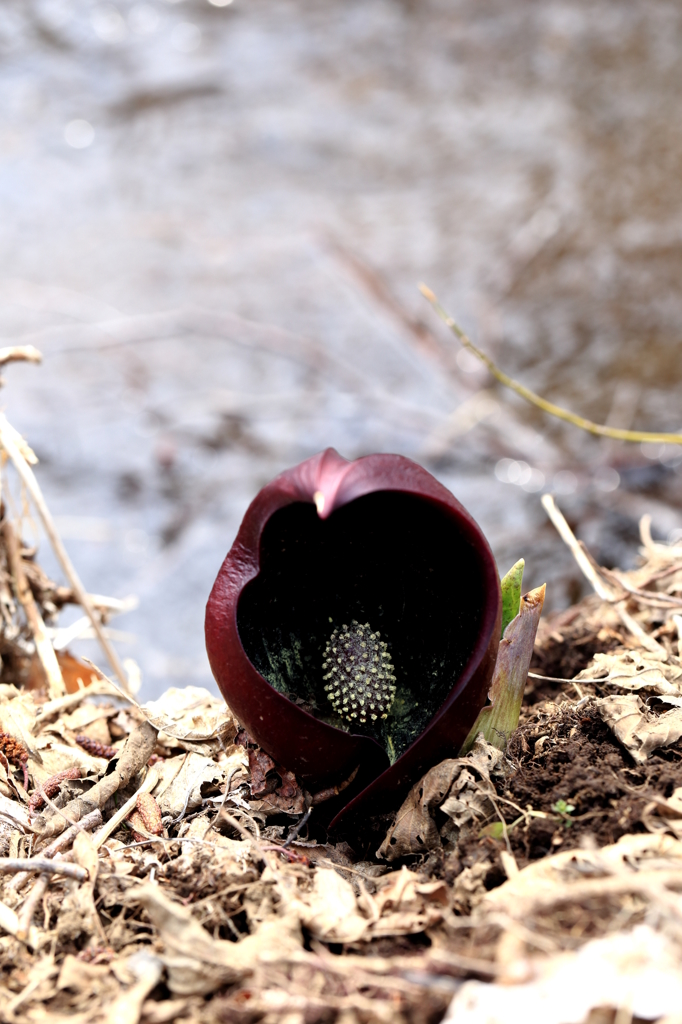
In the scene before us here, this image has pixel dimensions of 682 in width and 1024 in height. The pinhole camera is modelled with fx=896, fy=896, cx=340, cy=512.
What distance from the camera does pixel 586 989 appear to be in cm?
61

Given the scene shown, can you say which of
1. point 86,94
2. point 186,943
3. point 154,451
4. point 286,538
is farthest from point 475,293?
point 186,943

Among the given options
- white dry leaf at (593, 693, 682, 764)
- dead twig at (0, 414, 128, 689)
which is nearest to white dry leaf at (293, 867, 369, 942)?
white dry leaf at (593, 693, 682, 764)

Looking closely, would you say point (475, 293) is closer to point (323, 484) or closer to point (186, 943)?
point (323, 484)

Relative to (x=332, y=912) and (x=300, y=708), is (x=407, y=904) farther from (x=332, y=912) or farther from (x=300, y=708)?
(x=300, y=708)

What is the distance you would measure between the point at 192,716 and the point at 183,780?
14cm

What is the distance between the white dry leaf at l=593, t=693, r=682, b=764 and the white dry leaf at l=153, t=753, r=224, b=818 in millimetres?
461

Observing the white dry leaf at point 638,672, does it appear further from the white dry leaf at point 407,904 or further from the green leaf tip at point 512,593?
the white dry leaf at point 407,904

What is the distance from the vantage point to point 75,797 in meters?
1.07

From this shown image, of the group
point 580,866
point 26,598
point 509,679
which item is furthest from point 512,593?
point 26,598

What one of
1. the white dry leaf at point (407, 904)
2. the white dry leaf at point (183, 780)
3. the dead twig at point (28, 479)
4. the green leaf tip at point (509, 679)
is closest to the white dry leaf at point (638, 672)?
the green leaf tip at point (509, 679)

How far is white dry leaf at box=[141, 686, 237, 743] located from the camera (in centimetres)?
114

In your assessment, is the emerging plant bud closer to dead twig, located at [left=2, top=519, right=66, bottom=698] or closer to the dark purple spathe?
the dark purple spathe

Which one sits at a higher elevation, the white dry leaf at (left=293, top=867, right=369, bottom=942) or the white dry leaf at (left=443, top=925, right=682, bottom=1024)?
the white dry leaf at (left=443, top=925, right=682, bottom=1024)

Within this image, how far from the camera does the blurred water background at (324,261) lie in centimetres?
264
